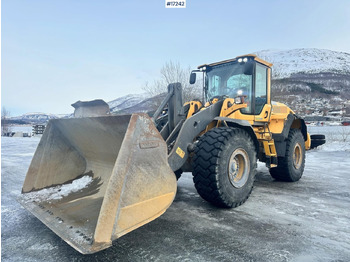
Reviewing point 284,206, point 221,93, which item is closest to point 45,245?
point 284,206

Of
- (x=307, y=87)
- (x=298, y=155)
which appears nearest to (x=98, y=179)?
(x=298, y=155)

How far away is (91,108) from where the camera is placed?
3113 millimetres

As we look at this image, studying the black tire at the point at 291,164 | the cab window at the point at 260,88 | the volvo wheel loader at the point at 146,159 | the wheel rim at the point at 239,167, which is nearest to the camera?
the volvo wheel loader at the point at 146,159

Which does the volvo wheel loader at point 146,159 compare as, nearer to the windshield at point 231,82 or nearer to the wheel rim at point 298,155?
the windshield at point 231,82

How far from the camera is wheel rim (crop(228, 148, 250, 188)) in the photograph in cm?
344

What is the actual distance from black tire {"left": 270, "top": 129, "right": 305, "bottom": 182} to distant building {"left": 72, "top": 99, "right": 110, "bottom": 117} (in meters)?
4.09

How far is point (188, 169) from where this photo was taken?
143 inches

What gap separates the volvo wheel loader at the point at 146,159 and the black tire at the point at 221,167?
13 mm

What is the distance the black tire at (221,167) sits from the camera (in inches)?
120

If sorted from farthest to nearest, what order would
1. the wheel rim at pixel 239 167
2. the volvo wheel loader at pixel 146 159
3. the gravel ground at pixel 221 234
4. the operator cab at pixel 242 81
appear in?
1. the operator cab at pixel 242 81
2. the wheel rim at pixel 239 167
3. the gravel ground at pixel 221 234
4. the volvo wheel loader at pixel 146 159

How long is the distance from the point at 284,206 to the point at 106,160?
111 inches

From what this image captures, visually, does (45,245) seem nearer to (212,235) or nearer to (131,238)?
(131,238)

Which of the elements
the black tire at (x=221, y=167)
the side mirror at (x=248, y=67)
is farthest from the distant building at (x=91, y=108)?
the side mirror at (x=248, y=67)

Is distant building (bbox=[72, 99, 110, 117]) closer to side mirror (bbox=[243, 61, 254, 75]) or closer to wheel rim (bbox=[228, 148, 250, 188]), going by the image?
wheel rim (bbox=[228, 148, 250, 188])
